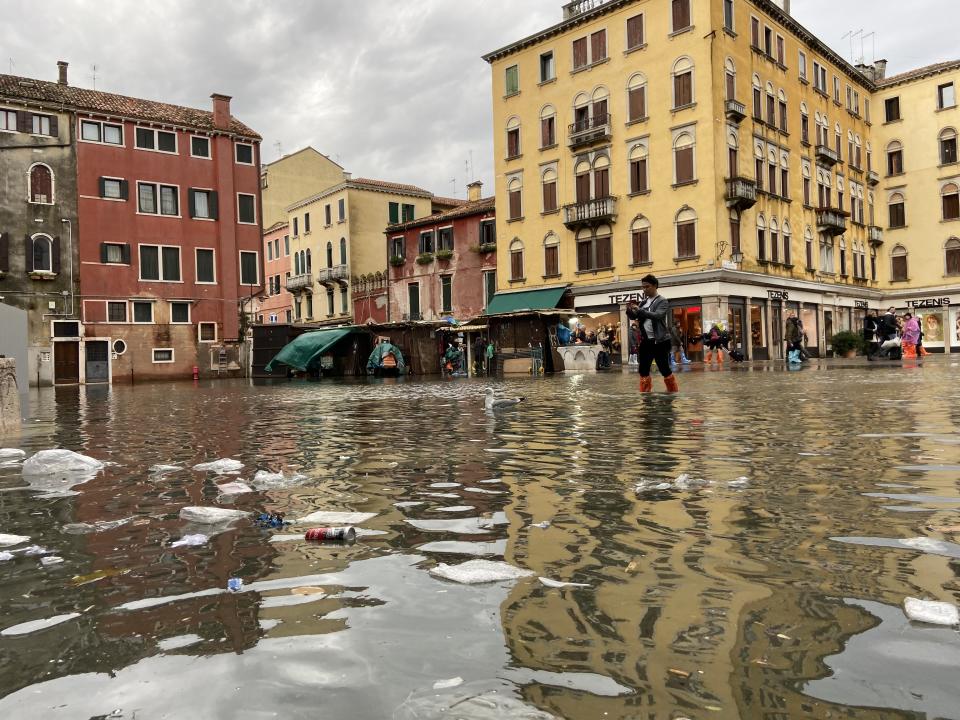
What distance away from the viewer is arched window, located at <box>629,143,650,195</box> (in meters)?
38.2

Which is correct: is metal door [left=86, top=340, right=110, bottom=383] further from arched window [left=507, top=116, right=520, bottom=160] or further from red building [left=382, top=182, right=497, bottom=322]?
arched window [left=507, top=116, right=520, bottom=160]

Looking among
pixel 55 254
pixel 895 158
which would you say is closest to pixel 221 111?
pixel 55 254

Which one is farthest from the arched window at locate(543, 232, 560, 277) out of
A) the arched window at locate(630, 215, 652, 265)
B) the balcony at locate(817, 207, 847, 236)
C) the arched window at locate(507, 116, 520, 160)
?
the balcony at locate(817, 207, 847, 236)

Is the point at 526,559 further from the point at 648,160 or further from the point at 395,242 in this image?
the point at 395,242

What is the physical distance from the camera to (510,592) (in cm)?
255

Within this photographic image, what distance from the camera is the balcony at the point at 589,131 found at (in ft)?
129

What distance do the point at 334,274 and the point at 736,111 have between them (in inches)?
1214

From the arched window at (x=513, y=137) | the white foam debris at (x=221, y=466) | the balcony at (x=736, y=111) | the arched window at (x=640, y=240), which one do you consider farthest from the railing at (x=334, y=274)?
the white foam debris at (x=221, y=466)

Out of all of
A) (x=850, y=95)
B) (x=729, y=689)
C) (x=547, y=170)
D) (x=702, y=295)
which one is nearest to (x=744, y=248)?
(x=702, y=295)

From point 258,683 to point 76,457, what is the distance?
4.70 m

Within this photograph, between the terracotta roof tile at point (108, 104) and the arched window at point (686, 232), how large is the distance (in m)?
24.0

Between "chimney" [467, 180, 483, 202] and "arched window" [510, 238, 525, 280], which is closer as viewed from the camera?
"arched window" [510, 238, 525, 280]

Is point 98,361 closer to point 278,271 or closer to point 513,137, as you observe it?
point 513,137

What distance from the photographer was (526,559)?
296 cm
